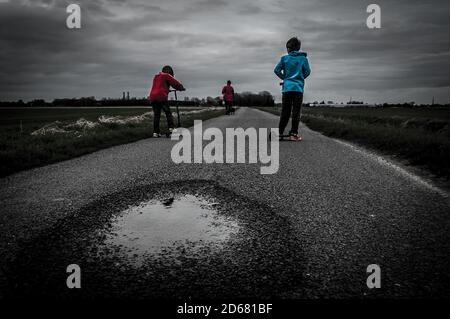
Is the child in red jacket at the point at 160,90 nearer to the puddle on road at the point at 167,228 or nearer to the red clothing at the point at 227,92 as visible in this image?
the puddle on road at the point at 167,228

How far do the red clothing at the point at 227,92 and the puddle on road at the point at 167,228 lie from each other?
75.5 feet

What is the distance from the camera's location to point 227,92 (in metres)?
26.5

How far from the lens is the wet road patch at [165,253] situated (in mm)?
1973

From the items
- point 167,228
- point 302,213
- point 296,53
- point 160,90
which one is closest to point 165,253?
point 167,228

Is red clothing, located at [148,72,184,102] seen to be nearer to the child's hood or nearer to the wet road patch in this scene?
the child's hood

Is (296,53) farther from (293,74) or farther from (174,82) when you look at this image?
(174,82)

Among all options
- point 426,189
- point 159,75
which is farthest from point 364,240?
point 159,75

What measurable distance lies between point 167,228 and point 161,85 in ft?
27.5

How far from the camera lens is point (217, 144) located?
8.20 meters

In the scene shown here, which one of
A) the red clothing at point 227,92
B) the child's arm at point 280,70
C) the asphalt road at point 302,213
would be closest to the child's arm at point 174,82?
the child's arm at point 280,70

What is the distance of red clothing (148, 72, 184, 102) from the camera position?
418 inches

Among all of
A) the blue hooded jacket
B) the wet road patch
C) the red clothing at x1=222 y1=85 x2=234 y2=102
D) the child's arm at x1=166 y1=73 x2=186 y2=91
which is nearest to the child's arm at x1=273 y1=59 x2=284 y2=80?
the blue hooded jacket

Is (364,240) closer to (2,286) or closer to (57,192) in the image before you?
(2,286)
